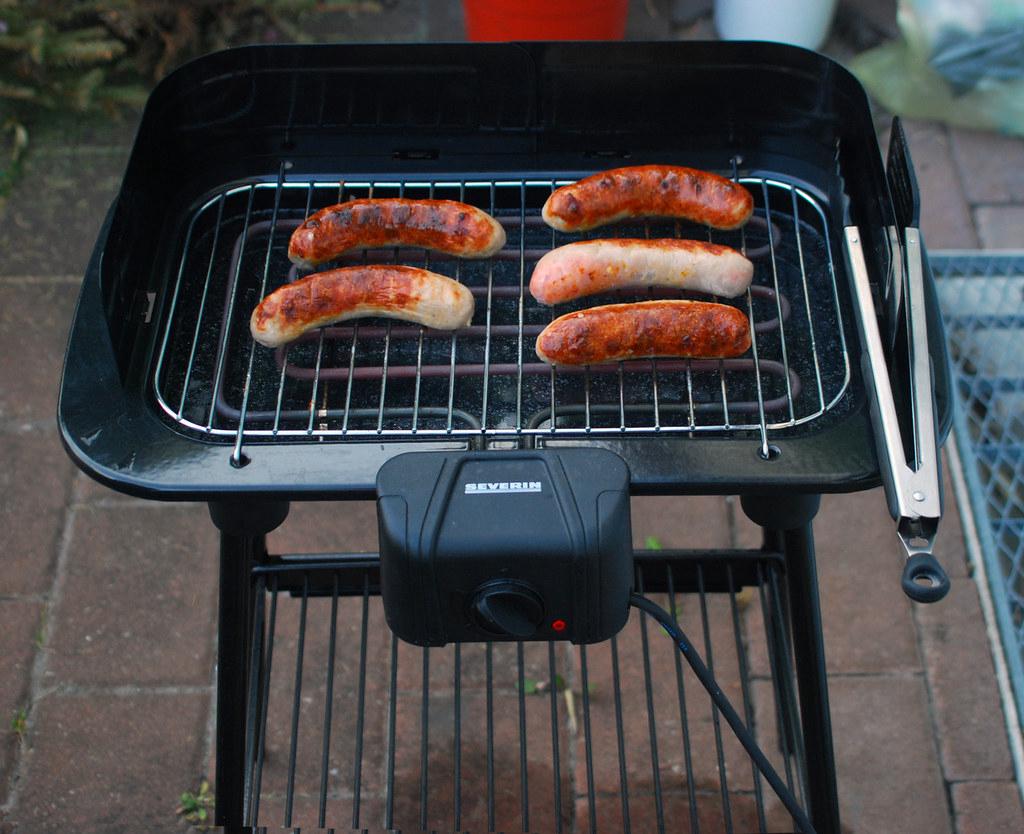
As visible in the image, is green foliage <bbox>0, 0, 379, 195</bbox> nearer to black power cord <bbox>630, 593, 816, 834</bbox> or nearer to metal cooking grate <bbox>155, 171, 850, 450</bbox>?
metal cooking grate <bbox>155, 171, 850, 450</bbox>

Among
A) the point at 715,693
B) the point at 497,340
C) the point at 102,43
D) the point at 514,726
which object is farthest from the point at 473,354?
the point at 102,43

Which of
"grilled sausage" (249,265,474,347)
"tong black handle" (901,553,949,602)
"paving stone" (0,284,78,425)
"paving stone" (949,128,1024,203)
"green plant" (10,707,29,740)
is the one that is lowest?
"tong black handle" (901,553,949,602)

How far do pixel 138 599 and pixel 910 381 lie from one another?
5.97 feet

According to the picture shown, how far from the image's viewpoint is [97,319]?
135cm

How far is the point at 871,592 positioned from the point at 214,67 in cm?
175

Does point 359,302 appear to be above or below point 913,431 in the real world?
above

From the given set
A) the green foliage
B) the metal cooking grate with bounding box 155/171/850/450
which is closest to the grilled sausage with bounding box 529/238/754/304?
the metal cooking grate with bounding box 155/171/850/450

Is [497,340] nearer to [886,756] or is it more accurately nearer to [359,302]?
[359,302]

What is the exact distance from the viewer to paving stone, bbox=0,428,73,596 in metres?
2.50

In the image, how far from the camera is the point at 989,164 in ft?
10.7

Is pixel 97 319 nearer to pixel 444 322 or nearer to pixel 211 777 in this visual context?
pixel 444 322

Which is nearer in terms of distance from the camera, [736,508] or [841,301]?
[841,301]

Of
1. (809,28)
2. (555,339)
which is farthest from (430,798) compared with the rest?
(809,28)

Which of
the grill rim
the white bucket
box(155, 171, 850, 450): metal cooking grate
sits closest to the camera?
the grill rim
